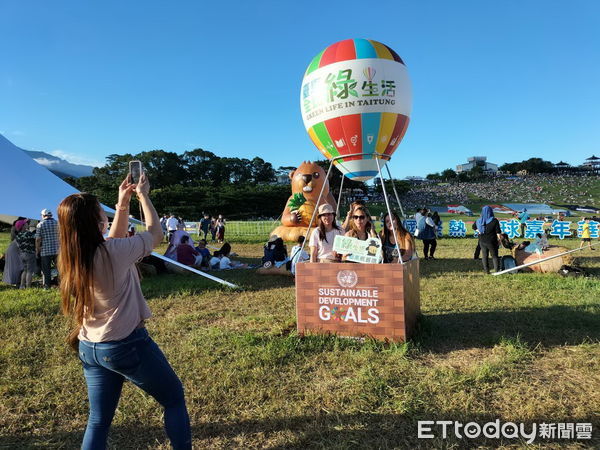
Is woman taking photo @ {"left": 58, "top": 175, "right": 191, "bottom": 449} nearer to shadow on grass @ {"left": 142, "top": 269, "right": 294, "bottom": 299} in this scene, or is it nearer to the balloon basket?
the balloon basket

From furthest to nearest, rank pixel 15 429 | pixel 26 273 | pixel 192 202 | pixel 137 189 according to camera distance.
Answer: pixel 192 202 < pixel 26 273 < pixel 15 429 < pixel 137 189

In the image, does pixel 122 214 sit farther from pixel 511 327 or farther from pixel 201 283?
pixel 201 283

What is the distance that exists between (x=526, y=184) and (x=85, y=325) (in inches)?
4039

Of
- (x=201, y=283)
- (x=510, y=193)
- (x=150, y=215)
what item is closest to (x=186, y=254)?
(x=201, y=283)

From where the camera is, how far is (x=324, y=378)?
348cm

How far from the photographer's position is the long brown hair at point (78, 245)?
1.84 metres

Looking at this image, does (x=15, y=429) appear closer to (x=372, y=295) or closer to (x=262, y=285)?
(x=372, y=295)


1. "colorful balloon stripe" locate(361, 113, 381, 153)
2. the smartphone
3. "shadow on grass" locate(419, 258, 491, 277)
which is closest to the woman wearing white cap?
"colorful balloon stripe" locate(361, 113, 381, 153)

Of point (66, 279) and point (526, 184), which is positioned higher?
point (526, 184)

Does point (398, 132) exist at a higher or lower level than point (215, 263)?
higher

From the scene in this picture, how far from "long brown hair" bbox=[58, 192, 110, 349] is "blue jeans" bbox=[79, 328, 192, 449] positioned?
0.23 metres

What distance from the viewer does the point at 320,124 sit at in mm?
6000

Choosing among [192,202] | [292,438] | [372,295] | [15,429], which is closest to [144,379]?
[292,438]

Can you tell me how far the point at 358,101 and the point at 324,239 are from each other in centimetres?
221
